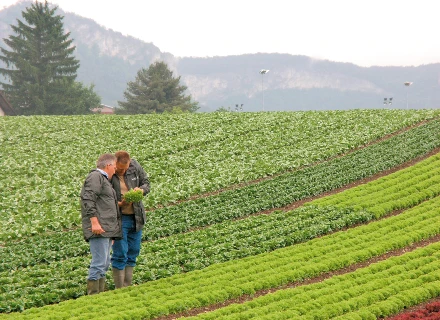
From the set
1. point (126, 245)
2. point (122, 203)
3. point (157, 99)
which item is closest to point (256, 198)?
point (126, 245)

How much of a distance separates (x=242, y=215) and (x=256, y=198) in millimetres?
2393

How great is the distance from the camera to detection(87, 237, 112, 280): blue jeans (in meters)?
11.1

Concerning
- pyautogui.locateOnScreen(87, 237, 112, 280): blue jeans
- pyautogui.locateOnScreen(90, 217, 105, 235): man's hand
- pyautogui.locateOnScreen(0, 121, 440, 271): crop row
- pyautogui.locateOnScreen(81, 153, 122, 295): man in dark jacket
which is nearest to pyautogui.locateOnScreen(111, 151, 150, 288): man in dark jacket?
pyautogui.locateOnScreen(81, 153, 122, 295): man in dark jacket

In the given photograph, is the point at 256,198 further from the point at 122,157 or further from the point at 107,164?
the point at 107,164

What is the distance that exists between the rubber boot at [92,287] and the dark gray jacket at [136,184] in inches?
55.1

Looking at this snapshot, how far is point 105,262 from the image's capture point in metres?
11.3

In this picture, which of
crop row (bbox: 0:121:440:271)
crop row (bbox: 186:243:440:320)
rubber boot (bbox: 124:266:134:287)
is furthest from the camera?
crop row (bbox: 0:121:440:271)

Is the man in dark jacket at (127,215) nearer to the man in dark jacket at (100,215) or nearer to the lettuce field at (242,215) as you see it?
the man in dark jacket at (100,215)

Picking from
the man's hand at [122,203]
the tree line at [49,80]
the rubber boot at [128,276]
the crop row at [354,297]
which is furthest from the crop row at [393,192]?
the tree line at [49,80]

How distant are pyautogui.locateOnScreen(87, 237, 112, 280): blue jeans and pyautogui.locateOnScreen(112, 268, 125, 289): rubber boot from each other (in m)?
0.55

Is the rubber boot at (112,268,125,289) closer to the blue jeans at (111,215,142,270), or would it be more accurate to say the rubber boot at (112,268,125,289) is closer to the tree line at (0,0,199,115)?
the blue jeans at (111,215,142,270)

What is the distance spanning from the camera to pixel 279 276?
13.0 meters

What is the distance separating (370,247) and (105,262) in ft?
25.2

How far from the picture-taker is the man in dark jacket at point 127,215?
11656mm
